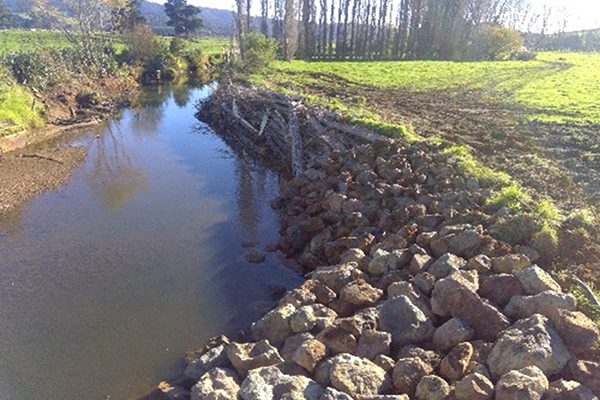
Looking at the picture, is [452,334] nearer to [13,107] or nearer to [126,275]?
[126,275]

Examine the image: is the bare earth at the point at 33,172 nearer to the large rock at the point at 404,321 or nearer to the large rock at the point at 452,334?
the large rock at the point at 404,321

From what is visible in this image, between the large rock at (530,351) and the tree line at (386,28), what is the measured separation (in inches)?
2333

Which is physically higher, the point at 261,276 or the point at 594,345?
the point at 594,345

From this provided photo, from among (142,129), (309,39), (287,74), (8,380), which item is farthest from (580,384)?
(309,39)

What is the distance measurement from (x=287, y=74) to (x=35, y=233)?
2954cm

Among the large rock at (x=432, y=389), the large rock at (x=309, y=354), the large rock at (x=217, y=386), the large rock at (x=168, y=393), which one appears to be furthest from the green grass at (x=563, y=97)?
the large rock at (x=168, y=393)

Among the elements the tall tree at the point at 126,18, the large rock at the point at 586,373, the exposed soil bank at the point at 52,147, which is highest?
the tall tree at the point at 126,18

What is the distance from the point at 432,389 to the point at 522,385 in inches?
39.8

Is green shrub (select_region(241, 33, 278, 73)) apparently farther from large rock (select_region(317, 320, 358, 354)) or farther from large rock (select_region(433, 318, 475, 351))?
large rock (select_region(433, 318, 475, 351))

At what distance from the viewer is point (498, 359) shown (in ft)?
19.6

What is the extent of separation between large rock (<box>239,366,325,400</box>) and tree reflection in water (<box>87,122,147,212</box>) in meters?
10.6

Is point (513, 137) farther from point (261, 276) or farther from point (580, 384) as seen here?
point (580, 384)

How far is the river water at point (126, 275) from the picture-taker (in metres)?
8.57

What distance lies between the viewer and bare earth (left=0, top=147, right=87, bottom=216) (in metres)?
16.1
